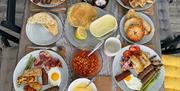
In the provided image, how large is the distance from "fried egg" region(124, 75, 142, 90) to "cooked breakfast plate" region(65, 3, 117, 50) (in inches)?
7.8

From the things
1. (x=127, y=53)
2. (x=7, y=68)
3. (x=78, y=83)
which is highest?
(x=127, y=53)

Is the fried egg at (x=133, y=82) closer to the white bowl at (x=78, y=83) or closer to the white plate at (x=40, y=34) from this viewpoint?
the white bowl at (x=78, y=83)

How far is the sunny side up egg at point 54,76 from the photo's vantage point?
4.29ft

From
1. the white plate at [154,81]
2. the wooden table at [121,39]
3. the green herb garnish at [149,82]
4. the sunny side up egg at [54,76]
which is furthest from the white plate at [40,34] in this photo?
the green herb garnish at [149,82]

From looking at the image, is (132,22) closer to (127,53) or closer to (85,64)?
(127,53)

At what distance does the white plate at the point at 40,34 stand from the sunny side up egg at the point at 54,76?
0.12 m

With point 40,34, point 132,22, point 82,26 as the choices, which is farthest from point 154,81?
point 40,34

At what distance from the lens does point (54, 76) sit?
1318 millimetres

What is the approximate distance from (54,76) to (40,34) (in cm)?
20

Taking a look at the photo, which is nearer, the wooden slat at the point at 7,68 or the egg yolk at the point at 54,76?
the egg yolk at the point at 54,76

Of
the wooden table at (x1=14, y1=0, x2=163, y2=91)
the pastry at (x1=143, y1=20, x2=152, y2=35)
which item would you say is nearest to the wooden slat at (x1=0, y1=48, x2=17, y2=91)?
the wooden table at (x1=14, y1=0, x2=163, y2=91)

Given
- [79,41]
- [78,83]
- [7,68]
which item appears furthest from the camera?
[7,68]

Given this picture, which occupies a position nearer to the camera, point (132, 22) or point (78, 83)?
point (78, 83)

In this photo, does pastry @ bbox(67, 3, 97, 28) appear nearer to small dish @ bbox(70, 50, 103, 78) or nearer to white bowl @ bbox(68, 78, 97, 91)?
small dish @ bbox(70, 50, 103, 78)
